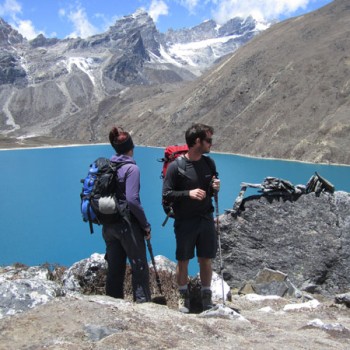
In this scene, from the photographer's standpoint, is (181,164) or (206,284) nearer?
(181,164)

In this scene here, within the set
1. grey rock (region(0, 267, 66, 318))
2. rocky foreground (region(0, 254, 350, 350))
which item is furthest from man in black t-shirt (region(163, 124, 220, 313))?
grey rock (region(0, 267, 66, 318))

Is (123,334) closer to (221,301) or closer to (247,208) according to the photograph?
(221,301)

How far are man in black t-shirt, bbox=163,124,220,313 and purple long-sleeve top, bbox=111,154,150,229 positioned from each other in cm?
35

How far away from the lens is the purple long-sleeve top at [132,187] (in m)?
5.14

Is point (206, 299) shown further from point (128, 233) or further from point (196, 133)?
point (196, 133)

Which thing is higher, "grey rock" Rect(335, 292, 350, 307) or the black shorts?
the black shorts

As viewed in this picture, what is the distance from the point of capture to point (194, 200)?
542 cm

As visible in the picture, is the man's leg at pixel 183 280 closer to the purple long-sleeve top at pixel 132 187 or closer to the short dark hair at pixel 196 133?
the purple long-sleeve top at pixel 132 187

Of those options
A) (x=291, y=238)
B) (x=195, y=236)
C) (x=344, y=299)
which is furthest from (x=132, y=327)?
(x=291, y=238)

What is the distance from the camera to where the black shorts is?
5488mm

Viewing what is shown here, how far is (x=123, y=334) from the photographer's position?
3.69 meters

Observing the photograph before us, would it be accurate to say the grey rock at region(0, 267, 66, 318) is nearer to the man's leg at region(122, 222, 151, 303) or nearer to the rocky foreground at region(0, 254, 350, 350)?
the rocky foreground at region(0, 254, 350, 350)

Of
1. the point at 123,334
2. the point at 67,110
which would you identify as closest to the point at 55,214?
the point at 123,334

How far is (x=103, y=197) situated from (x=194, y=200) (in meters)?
1.02
